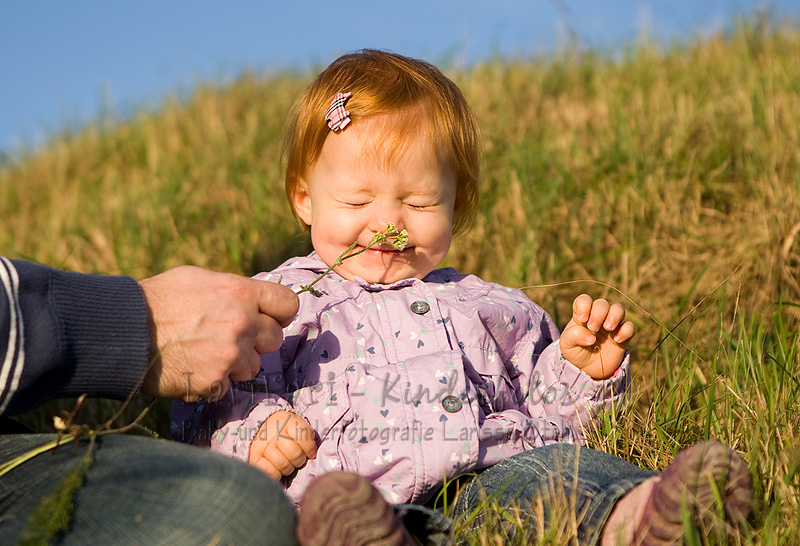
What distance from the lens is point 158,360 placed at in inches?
65.6

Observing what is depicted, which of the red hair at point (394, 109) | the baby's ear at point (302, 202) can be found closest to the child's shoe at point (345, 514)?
the red hair at point (394, 109)

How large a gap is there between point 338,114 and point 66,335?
1044mm

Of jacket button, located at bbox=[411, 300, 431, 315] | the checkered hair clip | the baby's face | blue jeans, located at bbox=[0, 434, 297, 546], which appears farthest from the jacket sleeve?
the checkered hair clip

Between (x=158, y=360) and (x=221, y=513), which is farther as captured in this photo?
(x=158, y=360)

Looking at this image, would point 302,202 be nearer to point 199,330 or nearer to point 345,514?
point 199,330

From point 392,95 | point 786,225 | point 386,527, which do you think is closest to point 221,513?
point 386,527

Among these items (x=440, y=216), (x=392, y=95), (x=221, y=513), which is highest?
(x=392, y=95)

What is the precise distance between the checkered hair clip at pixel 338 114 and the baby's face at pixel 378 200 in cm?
2

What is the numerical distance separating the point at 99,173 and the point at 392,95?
3397 millimetres

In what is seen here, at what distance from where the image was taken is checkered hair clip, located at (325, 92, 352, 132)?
2.22 meters

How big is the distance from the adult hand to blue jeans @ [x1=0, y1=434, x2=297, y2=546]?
0.21 m

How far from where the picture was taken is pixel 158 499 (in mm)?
1374

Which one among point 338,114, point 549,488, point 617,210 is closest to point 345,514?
point 549,488

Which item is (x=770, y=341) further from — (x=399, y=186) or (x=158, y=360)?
(x=158, y=360)
